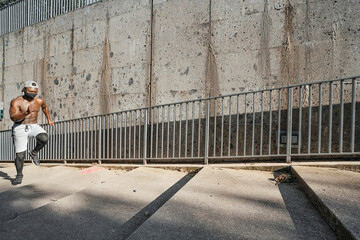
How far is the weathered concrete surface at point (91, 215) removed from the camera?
1568 millimetres

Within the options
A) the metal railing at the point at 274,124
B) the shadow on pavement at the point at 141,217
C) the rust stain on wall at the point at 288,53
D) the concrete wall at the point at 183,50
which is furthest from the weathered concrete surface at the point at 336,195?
the concrete wall at the point at 183,50

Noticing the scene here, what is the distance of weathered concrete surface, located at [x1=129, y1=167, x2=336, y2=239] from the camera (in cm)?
142

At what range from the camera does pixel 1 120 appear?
829cm

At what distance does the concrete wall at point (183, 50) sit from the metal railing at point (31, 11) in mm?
384

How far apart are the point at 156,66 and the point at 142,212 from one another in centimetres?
381

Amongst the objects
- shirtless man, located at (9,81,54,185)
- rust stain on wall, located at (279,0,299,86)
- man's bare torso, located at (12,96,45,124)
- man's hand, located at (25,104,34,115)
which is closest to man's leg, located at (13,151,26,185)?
shirtless man, located at (9,81,54,185)

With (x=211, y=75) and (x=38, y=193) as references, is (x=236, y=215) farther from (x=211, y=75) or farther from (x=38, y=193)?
(x=211, y=75)

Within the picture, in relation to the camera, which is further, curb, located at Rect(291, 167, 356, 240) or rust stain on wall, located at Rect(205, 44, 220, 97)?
rust stain on wall, located at Rect(205, 44, 220, 97)

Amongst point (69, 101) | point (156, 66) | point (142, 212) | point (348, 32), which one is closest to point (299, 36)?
point (348, 32)

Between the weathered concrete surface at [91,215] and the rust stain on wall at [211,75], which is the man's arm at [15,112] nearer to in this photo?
the weathered concrete surface at [91,215]

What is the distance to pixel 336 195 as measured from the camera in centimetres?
179

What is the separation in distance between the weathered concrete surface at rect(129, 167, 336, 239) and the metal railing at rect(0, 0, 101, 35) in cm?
649

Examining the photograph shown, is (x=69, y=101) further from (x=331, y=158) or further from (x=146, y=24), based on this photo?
(x=331, y=158)

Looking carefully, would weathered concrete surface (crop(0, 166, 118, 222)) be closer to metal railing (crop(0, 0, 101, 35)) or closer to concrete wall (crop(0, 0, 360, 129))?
concrete wall (crop(0, 0, 360, 129))
